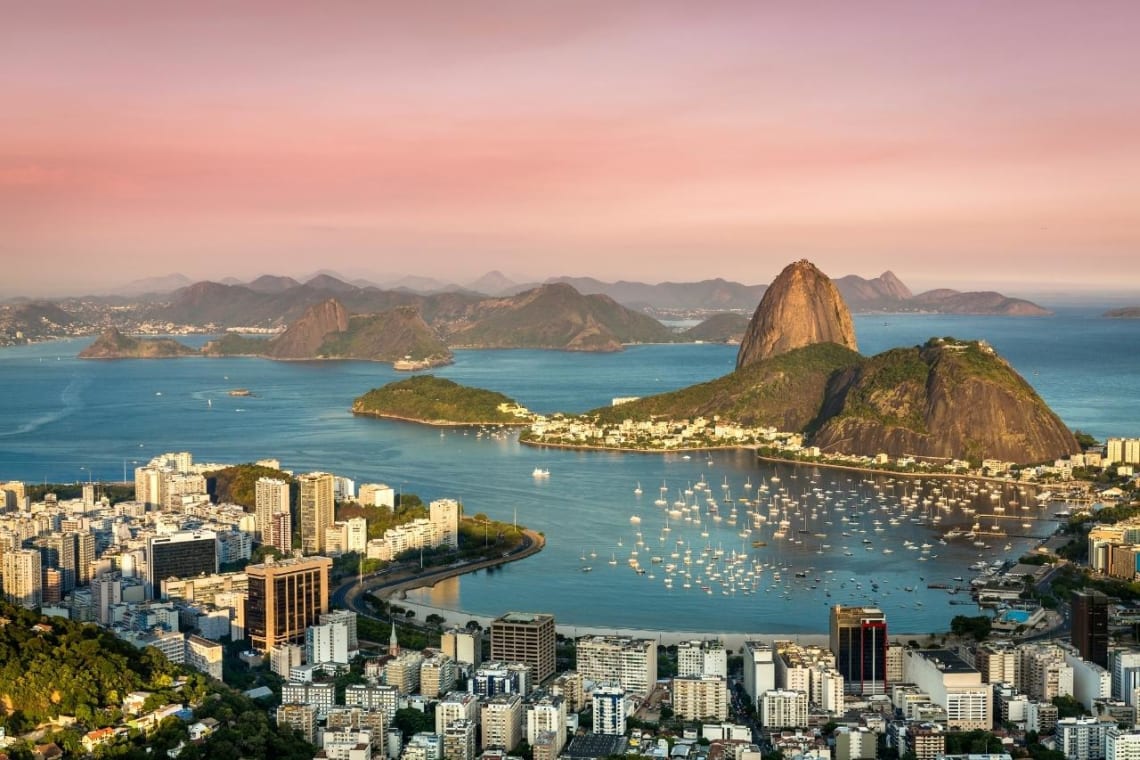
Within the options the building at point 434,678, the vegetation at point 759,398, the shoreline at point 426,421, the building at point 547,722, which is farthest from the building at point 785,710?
the shoreline at point 426,421

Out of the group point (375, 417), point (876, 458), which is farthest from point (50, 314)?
point (876, 458)

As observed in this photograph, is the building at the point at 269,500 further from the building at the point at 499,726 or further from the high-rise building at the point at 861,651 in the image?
the high-rise building at the point at 861,651

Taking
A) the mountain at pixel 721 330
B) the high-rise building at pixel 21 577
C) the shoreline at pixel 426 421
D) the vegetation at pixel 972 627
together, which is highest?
the mountain at pixel 721 330

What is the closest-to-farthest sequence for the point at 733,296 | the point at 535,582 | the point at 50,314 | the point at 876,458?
1. the point at 535,582
2. the point at 876,458
3. the point at 50,314
4. the point at 733,296

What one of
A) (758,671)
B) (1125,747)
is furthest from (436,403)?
(1125,747)

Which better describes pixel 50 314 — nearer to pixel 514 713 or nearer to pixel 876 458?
pixel 876 458
